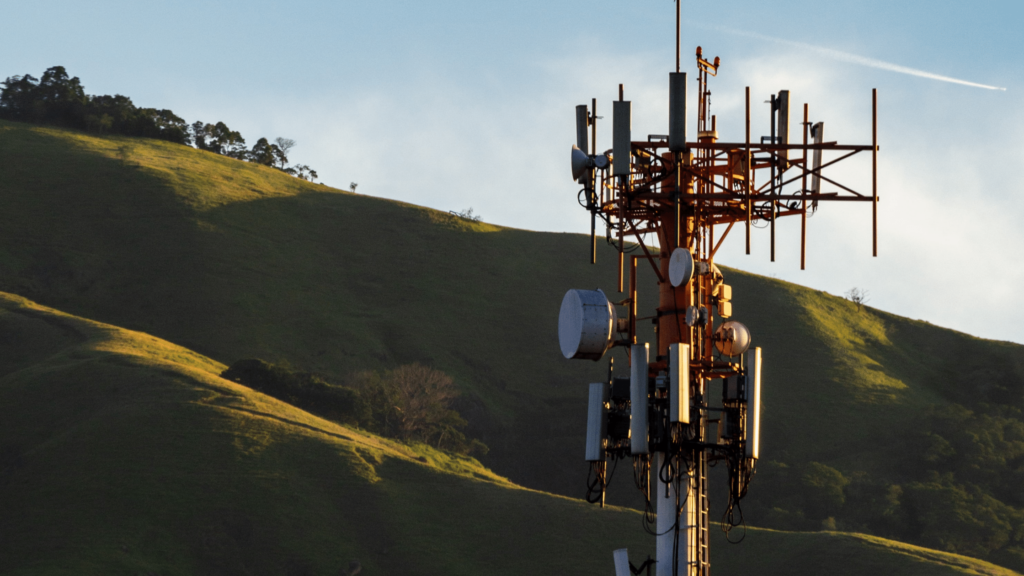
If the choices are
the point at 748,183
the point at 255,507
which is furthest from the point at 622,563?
the point at 255,507

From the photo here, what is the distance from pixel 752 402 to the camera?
51.9ft

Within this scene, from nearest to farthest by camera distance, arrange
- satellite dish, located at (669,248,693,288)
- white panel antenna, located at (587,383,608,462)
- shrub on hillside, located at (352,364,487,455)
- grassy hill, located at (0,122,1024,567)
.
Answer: satellite dish, located at (669,248,693,288) → white panel antenna, located at (587,383,608,462) → shrub on hillside, located at (352,364,487,455) → grassy hill, located at (0,122,1024,567)

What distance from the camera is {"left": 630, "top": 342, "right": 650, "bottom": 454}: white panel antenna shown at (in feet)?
50.8

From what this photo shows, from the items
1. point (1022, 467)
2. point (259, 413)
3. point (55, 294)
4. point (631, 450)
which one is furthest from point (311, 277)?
point (631, 450)

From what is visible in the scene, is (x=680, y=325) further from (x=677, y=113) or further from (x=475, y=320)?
(x=475, y=320)

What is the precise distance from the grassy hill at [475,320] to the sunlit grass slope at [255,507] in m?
22.5

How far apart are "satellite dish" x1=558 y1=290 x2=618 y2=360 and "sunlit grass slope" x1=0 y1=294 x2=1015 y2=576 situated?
38.0 metres

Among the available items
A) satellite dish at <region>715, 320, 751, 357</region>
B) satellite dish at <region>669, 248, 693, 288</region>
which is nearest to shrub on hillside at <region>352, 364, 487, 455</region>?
satellite dish at <region>715, 320, 751, 357</region>

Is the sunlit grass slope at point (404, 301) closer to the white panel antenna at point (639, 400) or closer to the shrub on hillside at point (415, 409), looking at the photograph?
the shrub on hillside at point (415, 409)

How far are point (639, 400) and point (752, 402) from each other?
1.71 meters

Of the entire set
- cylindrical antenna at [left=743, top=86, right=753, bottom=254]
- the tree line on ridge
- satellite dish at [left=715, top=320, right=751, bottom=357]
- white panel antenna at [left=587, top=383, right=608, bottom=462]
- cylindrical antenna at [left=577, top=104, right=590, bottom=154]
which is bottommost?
white panel antenna at [left=587, top=383, right=608, bottom=462]

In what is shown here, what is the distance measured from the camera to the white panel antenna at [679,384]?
589 inches

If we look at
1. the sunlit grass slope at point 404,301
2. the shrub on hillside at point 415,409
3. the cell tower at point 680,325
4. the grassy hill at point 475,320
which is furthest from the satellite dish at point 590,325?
the sunlit grass slope at point 404,301

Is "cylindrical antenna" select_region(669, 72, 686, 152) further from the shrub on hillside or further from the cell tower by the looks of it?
the shrub on hillside
